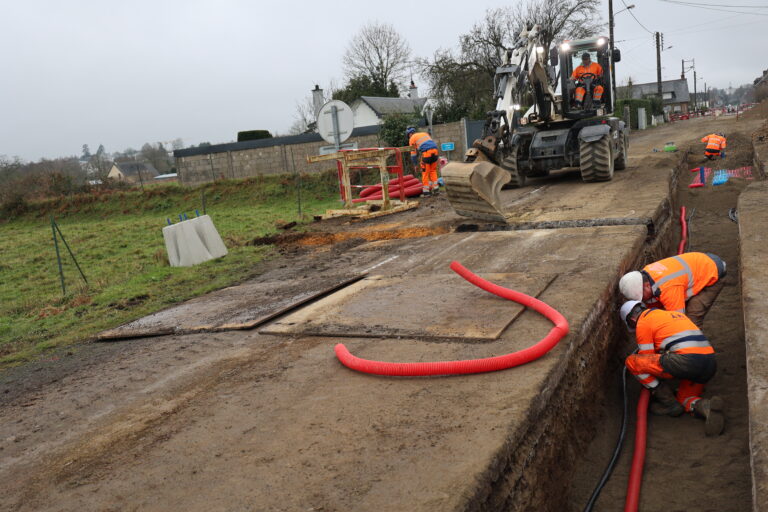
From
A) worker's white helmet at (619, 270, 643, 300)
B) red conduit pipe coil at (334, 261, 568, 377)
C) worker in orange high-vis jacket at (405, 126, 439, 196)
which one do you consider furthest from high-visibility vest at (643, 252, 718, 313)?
worker in orange high-vis jacket at (405, 126, 439, 196)

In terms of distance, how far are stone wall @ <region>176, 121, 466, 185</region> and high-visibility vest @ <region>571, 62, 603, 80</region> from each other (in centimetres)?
1165

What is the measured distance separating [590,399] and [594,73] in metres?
10.0

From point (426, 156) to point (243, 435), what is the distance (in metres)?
11.2

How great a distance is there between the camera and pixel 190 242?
9906mm

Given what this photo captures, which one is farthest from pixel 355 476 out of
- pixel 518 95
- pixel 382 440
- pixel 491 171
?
pixel 518 95

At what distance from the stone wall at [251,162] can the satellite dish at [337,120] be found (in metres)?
12.2

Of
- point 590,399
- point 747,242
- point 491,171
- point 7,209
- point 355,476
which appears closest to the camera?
point 355,476

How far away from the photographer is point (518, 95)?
36.3 feet

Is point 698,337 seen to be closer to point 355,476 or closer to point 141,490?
point 355,476

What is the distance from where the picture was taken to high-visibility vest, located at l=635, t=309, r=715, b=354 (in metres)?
4.94

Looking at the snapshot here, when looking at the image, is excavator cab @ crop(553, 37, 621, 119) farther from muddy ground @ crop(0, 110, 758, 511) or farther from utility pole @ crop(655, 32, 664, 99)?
utility pole @ crop(655, 32, 664, 99)

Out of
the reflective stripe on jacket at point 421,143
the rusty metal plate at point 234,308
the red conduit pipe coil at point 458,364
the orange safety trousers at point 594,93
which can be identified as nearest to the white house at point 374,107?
the reflective stripe on jacket at point 421,143

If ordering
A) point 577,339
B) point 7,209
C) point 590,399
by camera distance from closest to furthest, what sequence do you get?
point 577,339 → point 590,399 → point 7,209

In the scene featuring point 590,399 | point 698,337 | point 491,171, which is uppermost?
point 491,171
